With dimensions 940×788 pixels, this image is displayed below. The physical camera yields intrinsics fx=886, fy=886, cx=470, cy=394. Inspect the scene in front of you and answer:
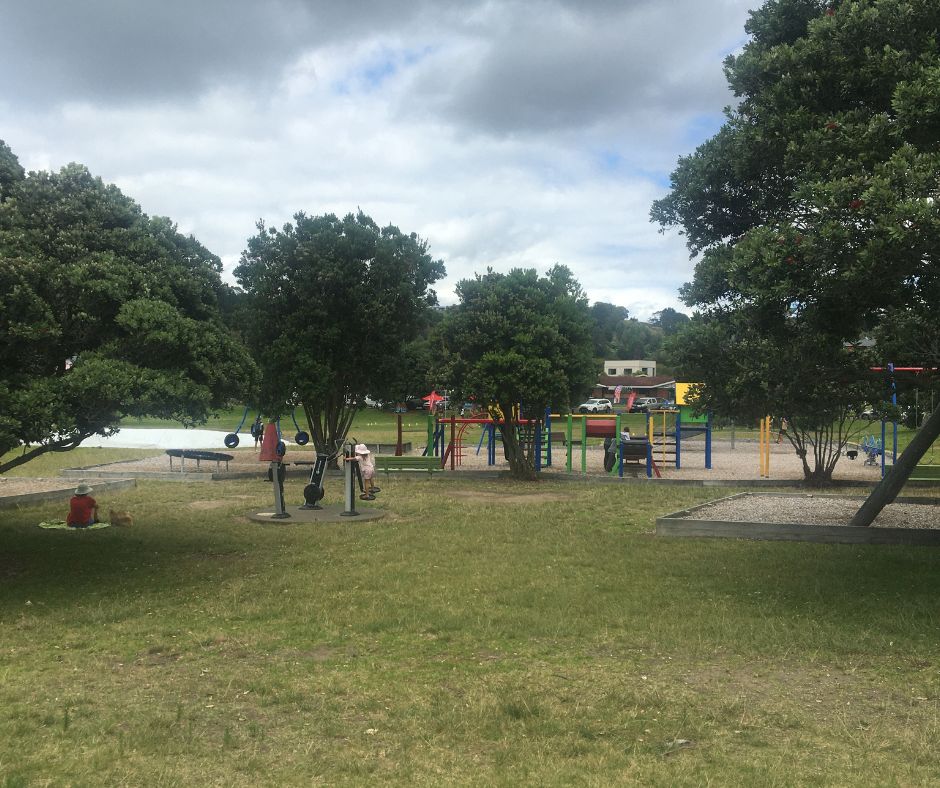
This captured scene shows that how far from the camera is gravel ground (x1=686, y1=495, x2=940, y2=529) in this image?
46.9 ft

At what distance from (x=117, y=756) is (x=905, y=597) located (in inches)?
291

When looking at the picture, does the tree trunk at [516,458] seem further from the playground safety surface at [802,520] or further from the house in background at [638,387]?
the house in background at [638,387]

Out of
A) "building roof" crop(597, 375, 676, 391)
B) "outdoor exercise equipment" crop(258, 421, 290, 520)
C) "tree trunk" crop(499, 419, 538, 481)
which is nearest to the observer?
"outdoor exercise equipment" crop(258, 421, 290, 520)

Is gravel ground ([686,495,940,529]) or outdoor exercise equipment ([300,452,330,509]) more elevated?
outdoor exercise equipment ([300,452,330,509])

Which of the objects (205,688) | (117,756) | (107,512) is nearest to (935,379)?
(205,688)

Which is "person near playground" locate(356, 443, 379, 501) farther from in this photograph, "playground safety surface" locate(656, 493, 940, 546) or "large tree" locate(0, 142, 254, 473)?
"playground safety surface" locate(656, 493, 940, 546)

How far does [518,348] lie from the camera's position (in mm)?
22391

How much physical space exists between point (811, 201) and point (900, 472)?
19.9 feet

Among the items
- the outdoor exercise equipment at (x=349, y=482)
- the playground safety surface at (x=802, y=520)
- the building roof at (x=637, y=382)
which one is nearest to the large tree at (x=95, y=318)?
the outdoor exercise equipment at (x=349, y=482)

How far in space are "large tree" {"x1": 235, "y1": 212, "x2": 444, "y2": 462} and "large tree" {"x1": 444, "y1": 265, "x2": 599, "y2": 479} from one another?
4.84ft

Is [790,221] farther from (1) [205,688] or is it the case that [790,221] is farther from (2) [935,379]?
(1) [205,688]

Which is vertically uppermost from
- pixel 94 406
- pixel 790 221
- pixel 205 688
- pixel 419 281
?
pixel 419 281

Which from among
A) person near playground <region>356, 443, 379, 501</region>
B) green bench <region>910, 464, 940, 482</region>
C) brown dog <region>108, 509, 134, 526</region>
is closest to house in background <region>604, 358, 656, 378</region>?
green bench <region>910, 464, 940, 482</region>

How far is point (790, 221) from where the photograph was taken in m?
8.91
